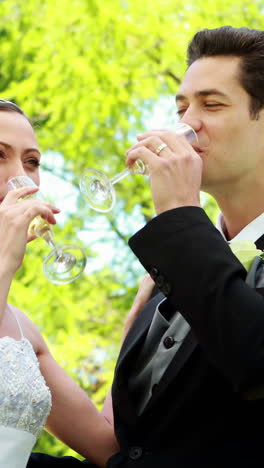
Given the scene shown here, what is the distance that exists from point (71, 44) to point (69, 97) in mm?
665

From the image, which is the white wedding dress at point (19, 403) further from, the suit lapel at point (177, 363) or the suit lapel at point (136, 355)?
the suit lapel at point (177, 363)

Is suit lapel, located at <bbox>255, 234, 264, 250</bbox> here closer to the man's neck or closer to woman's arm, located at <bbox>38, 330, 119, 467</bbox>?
the man's neck

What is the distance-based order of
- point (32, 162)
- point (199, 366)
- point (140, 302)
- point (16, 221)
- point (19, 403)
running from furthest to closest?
point (32, 162) → point (140, 302) → point (19, 403) → point (16, 221) → point (199, 366)

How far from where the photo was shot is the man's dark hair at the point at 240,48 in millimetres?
3947

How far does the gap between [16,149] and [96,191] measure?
65 centimetres

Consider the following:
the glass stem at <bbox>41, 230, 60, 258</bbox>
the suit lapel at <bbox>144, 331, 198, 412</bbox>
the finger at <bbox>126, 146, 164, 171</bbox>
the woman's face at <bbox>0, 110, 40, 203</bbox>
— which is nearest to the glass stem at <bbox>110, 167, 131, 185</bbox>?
the finger at <bbox>126, 146, 164, 171</bbox>

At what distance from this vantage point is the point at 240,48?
407cm

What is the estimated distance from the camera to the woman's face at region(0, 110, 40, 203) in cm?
405

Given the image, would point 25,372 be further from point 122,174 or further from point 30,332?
point 122,174

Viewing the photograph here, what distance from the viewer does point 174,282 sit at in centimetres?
295

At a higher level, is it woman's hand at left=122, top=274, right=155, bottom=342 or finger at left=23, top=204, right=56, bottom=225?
finger at left=23, top=204, right=56, bottom=225

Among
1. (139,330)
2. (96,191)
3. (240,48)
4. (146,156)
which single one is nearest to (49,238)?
(96,191)


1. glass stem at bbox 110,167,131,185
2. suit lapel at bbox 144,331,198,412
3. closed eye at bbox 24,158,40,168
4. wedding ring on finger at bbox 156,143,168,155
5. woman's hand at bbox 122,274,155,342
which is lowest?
woman's hand at bbox 122,274,155,342

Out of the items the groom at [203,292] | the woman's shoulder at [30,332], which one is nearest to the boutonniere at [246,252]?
the groom at [203,292]
